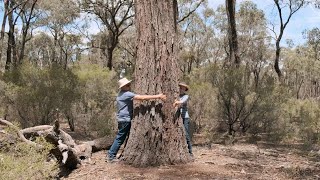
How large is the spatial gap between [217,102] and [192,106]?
732 mm

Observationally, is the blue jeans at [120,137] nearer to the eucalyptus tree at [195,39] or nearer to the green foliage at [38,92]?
the green foliage at [38,92]

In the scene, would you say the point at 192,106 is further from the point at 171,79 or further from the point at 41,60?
the point at 41,60

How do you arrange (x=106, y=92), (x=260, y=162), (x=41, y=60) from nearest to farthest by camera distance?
(x=260, y=162)
(x=106, y=92)
(x=41, y=60)

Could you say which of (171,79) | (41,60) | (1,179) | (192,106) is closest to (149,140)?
(171,79)

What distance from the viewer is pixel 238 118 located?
1234 cm

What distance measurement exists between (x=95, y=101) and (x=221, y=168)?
276 inches

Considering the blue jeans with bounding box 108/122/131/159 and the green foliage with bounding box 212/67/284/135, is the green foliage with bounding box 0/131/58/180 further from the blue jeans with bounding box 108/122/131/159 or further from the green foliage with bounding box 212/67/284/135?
the green foliage with bounding box 212/67/284/135

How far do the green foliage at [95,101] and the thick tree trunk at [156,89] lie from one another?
4.14 metres

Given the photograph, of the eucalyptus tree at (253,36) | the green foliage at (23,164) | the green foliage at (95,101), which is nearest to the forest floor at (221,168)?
the green foliage at (23,164)

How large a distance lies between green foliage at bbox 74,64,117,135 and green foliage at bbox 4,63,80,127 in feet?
2.32

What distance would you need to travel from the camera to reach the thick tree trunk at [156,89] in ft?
22.2

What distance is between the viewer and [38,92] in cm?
1088

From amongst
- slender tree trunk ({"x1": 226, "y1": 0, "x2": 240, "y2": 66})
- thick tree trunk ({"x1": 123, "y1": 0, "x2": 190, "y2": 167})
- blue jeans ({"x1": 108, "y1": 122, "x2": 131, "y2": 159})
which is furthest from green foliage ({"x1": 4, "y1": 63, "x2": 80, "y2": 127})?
slender tree trunk ({"x1": 226, "y1": 0, "x2": 240, "y2": 66})

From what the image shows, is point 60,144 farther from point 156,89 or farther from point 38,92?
point 38,92
